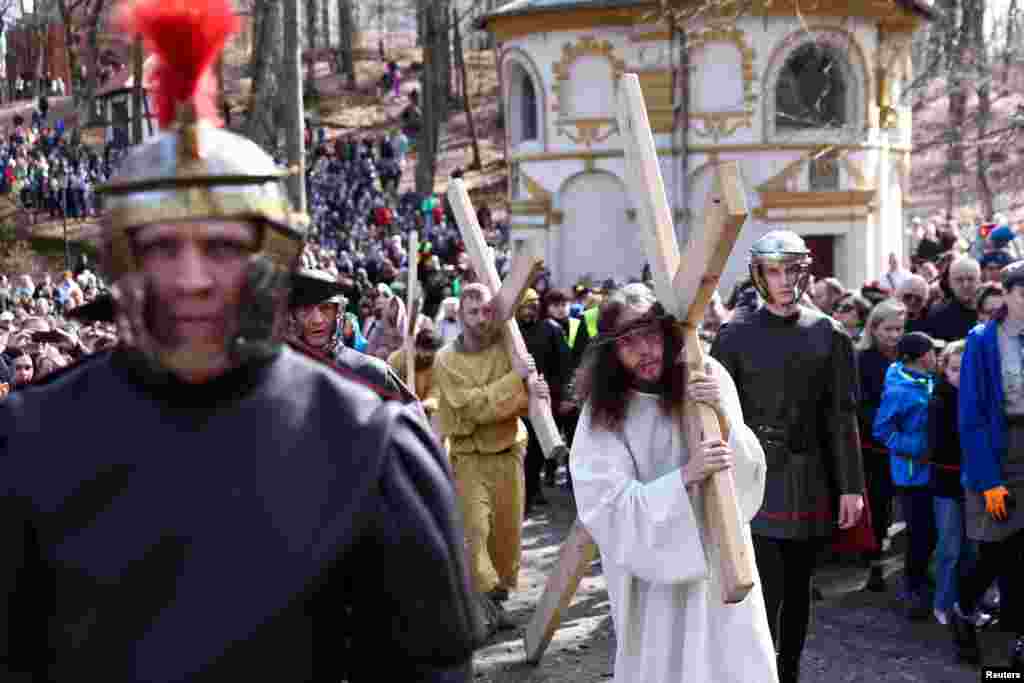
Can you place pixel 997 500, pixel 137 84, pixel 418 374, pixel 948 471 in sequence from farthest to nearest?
pixel 137 84 < pixel 418 374 < pixel 948 471 < pixel 997 500

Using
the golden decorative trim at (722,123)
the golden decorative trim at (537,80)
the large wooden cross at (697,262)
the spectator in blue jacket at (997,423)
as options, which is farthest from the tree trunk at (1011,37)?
the golden decorative trim at (537,80)

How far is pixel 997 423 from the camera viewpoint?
6793 mm

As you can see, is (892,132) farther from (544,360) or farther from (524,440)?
(524,440)

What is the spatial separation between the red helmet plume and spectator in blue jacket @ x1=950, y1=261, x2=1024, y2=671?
16.8 ft

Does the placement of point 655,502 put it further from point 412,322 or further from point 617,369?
point 412,322

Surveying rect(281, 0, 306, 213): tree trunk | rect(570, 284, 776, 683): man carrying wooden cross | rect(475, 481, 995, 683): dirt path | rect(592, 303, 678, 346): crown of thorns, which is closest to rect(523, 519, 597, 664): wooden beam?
rect(475, 481, 995, 683): dirt path

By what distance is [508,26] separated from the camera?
28.9 metres

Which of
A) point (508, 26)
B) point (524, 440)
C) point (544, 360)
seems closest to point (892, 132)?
point (508, 26)

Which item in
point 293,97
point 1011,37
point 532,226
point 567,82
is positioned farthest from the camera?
point 532,226

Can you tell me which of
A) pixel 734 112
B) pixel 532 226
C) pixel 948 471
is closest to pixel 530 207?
pixel 532 226

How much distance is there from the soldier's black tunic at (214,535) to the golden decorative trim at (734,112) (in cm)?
2552

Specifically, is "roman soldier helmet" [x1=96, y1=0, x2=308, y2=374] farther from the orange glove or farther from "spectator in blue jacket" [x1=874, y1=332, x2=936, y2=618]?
"spectator in blue jacket" [x1=874, y1=332, x2=936, y2=618]

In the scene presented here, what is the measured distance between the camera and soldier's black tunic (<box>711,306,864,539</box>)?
6.25 m

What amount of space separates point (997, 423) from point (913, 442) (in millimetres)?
1328
